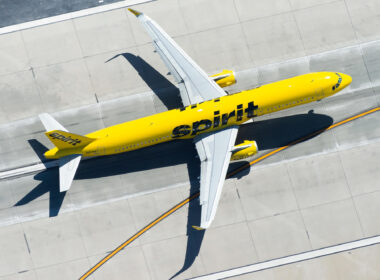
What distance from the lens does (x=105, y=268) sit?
34531mm

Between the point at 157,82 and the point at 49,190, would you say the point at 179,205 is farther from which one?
the point at 49,190

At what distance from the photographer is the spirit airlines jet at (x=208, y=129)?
3167cm

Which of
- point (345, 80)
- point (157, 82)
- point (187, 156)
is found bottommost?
point (187, 156)

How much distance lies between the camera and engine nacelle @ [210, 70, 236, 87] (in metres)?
34.0

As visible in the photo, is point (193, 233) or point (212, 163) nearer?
point (212, 163)

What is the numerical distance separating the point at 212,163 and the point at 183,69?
28.9 feet

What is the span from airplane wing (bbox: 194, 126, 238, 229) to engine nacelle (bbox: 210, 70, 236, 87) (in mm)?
4226

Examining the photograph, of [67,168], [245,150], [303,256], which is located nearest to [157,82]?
[245,150]

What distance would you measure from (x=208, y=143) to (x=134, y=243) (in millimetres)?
11360

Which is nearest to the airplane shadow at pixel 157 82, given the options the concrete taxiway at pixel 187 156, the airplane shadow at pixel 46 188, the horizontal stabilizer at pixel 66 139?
the concrete taxiway at pixel 187 156

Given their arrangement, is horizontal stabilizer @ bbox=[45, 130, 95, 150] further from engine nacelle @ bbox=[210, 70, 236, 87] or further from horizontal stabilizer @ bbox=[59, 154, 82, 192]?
engine nacelle @ bbox=[210, 70, 236, 87]

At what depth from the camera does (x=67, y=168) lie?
105 feet

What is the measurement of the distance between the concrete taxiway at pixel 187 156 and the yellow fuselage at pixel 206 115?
3.19 metres

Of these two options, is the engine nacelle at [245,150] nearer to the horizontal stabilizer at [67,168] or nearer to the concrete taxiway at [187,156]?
the concrete taxiway at [187,156]
